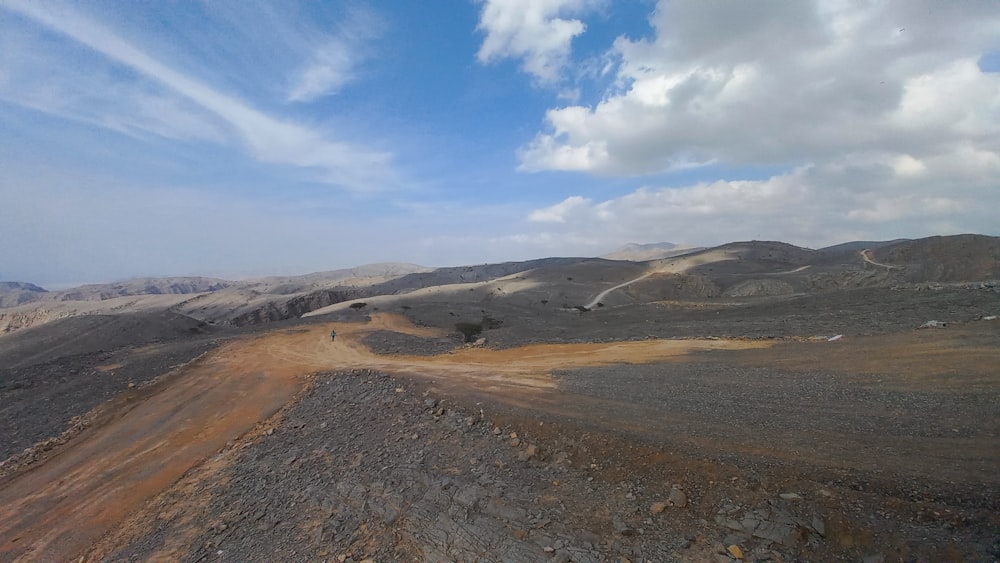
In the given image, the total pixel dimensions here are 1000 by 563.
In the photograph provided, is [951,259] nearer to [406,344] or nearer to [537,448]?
[406,344]

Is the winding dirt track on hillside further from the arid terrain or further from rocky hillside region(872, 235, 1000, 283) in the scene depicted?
rocky hillside region(872, 235, 1000, 283)

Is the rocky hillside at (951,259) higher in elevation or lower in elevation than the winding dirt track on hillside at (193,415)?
higher

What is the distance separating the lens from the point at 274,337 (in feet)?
83.0

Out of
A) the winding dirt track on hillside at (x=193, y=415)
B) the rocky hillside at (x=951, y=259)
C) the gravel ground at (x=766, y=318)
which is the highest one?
the rocky hillside at (x=951, y=259)

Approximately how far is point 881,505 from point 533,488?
4.73m

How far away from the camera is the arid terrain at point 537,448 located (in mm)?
5895

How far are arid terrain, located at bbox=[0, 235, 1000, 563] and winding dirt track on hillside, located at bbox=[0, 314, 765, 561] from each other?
0.08 meters

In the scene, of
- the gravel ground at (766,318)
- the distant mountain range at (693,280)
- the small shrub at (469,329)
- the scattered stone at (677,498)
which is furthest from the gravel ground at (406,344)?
the distant mountain range at (693,280)

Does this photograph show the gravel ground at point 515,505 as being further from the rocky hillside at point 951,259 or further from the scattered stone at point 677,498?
the rocky hillside at point 951,259

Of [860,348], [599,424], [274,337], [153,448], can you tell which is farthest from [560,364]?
[274,337]

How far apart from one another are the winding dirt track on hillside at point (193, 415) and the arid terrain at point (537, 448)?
8cm

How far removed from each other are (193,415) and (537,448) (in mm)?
11821

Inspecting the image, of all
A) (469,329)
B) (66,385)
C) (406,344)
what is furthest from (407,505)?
(469,329)

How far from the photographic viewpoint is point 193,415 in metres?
13.8
